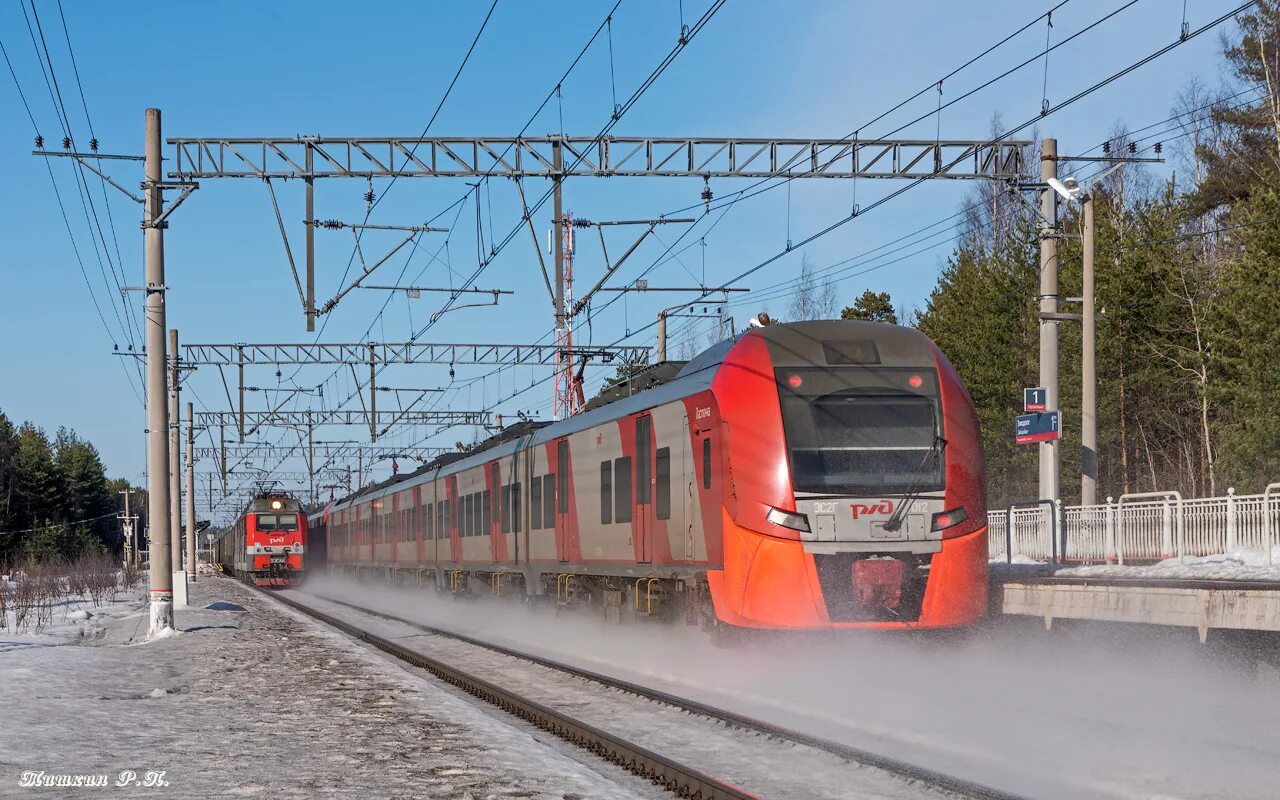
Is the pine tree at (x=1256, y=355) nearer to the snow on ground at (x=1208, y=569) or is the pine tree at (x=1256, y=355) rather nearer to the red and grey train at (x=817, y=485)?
the snow on ground at (x=1208, y=569)

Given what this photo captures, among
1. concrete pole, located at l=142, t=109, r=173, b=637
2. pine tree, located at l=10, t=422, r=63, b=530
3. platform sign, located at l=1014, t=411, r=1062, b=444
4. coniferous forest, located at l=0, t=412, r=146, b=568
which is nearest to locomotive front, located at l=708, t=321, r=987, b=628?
platform sign, located at l=1014, t=411, r=1062, b=444

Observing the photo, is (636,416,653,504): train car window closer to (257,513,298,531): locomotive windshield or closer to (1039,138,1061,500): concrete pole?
(1039,138,1061,500): concrete pole

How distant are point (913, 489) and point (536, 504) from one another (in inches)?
440

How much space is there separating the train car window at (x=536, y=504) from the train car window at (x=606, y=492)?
424 centimetres

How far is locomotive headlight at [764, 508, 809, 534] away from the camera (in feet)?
46.3

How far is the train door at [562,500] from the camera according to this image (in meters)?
22.3

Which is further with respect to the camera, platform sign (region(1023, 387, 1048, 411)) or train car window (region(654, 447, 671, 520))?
A: platform sign (region(1023, 387, 1048, 411))

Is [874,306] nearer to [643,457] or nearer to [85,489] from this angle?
[643,457]

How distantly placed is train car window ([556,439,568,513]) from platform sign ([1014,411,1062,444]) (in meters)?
7.41

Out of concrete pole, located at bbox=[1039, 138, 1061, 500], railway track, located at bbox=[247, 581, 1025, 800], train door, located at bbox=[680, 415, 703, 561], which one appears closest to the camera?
railway track, located at bbox=[247, 581, 1025, 800]

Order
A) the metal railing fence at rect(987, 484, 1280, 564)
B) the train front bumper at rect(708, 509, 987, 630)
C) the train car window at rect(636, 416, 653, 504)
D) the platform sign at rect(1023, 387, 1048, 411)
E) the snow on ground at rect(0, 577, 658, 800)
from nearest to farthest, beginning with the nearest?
1. the snow on ground at rect(0, 577, 658, 800)
2. the train front bumper at rect(708, 509, 987, 630)
3. the train car window at rect(636, 416, 653, 504)
4. the metal railing fence at rect(987, 484, 1280, 564)
5. the platform sign at rect(1023, 387, 1048, 411)

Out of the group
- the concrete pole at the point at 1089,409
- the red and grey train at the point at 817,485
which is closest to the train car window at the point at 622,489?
the red and grey train at the point at 817,485

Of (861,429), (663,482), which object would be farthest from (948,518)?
(663,482)

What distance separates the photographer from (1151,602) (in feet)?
46.0
